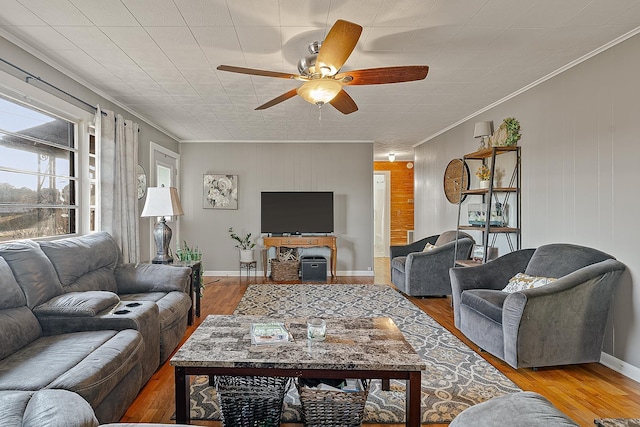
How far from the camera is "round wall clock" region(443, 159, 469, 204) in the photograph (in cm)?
499

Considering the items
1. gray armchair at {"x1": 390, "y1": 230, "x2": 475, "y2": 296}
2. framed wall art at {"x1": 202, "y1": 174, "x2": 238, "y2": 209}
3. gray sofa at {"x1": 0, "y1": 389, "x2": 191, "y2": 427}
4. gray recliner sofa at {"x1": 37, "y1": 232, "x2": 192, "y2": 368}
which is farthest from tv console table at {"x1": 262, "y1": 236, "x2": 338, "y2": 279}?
gray sofa at {"x1": 0, "y1": 389, "x2": 191, "y2": 427}

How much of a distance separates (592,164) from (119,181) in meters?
4.37

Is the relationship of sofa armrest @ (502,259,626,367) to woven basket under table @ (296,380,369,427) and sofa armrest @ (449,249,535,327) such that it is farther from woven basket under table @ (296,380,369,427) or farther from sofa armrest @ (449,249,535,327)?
woven basket under table @ (296,380,369,427)

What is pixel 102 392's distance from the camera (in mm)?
1722

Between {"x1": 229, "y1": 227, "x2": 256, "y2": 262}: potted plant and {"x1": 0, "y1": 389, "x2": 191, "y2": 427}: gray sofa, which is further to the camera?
{"x1": 229, "y1": 227, "x2": 256, "y2": 262}: potted plant

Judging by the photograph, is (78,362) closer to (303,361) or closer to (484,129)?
(303,361)

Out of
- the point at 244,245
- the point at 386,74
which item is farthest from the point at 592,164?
the point at 244,245

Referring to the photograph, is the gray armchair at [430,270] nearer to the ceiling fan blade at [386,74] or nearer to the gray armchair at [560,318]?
the gray armchair at [560,318]

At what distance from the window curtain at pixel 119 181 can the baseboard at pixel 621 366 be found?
14.5 ft

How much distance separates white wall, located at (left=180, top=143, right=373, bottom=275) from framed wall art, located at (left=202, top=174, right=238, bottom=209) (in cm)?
9

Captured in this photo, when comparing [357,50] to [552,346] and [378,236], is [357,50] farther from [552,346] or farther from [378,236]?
[378,236]

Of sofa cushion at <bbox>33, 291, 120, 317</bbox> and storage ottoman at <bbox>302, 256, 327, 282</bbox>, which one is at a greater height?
sofa cushion at <bbox>33, 291, 120, 317</bbox>

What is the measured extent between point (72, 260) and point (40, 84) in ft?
4.63

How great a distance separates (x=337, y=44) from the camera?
1.97 metres
